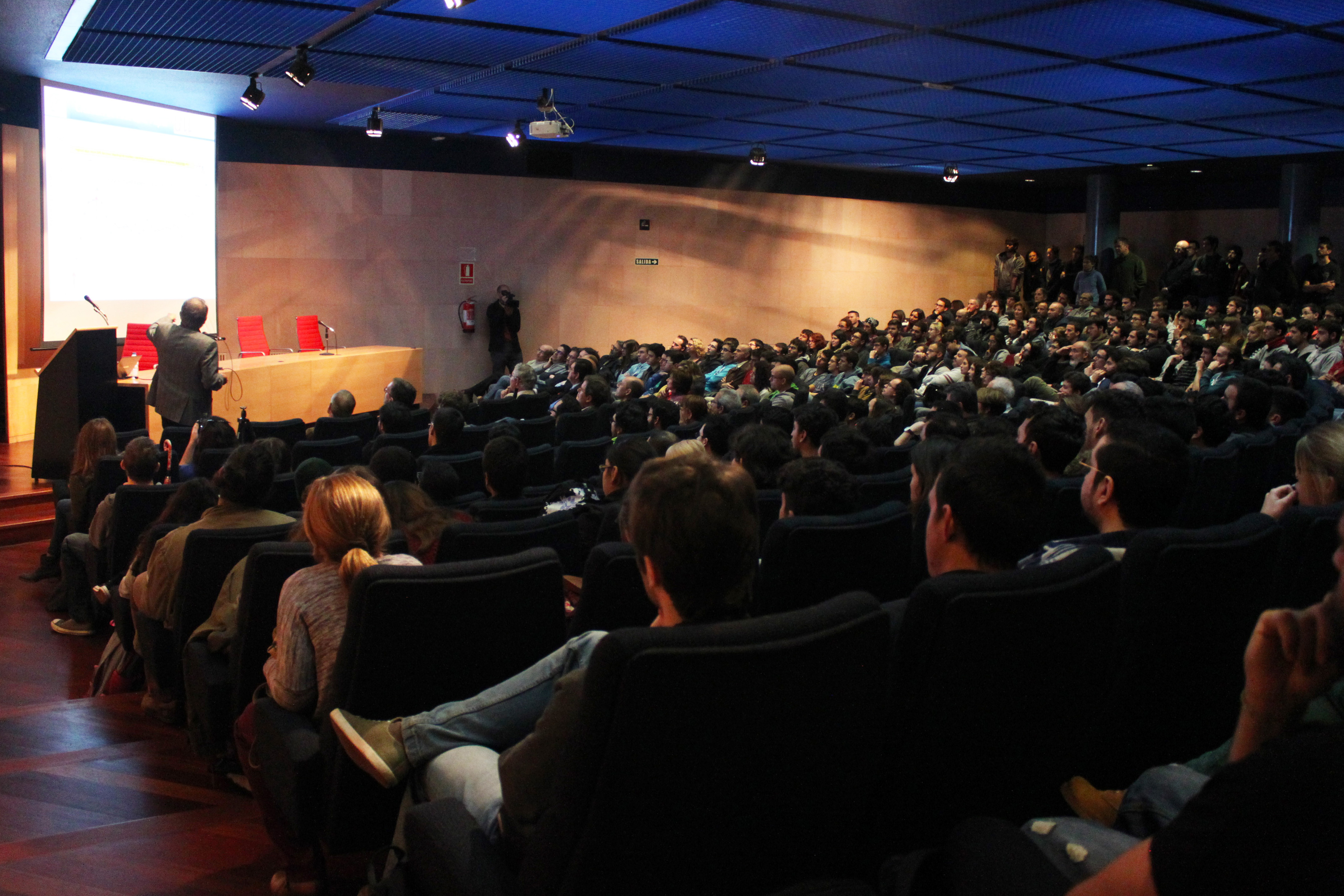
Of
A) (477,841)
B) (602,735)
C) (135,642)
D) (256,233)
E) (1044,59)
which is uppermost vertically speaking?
(1044,59)

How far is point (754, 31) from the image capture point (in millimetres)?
6141

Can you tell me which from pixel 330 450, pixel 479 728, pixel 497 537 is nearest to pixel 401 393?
pixel 330 450

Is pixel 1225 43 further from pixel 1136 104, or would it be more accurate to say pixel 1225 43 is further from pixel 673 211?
pixel 673 211

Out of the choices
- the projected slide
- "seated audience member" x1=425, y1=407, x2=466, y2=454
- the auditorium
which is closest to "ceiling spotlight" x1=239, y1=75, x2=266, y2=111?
the auditorium

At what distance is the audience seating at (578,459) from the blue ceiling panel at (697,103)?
4.17m

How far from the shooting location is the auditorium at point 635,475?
130cm

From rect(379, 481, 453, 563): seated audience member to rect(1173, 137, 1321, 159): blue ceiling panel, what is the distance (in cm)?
1013

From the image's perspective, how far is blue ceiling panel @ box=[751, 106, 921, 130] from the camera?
9.18m

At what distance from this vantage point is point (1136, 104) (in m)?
8.27

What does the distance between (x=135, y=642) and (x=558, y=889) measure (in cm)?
294

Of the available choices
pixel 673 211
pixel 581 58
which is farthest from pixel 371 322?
pixel 581 58

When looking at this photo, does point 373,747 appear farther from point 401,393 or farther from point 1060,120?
point 1060,120

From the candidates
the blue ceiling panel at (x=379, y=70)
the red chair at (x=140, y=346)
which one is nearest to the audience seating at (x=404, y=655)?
the blue ceiling panel at (x=379, y=70)

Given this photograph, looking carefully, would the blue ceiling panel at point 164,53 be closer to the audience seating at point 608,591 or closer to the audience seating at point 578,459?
the audience seating at point 578,459
